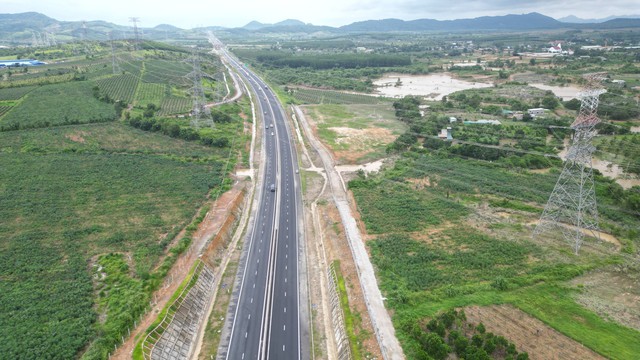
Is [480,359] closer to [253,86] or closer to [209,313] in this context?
[209,313]

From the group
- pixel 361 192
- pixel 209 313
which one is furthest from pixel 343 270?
pixel 361 192

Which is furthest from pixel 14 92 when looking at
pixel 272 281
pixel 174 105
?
pixel 272 281

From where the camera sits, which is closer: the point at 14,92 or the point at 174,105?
the point at 14,92

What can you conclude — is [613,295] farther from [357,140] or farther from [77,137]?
[77,137]

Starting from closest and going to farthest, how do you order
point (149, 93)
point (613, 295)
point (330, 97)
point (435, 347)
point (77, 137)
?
point (435, 347) < point (613, 295) < point (77, 137) < point (149, 93) < point (330, 97)

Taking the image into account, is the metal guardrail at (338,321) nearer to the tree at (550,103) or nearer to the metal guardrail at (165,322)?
the metal guardrail at (165,322)

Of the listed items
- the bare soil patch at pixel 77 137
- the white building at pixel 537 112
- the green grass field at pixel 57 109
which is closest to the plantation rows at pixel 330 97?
the white building at pixel 537 112

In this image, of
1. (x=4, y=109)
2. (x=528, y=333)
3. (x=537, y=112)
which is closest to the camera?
(x=528, y=333)
